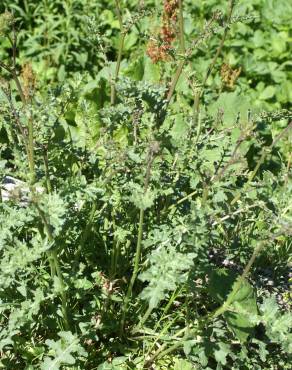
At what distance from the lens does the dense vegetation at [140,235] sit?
2146 millimetres

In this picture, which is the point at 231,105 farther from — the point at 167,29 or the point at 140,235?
the point at 140,235

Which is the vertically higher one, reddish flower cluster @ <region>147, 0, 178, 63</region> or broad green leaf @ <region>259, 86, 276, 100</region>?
reddish flower cluster @ <region>147, 0, 178, 63</region>

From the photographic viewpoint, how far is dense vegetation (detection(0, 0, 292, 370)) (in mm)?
2146

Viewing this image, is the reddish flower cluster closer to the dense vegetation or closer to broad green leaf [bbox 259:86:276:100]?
the dense vegetation

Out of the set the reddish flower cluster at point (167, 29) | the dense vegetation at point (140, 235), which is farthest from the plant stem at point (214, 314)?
the reddish flower cluster at point (167, 29)

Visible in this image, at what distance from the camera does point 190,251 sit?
2215 mm

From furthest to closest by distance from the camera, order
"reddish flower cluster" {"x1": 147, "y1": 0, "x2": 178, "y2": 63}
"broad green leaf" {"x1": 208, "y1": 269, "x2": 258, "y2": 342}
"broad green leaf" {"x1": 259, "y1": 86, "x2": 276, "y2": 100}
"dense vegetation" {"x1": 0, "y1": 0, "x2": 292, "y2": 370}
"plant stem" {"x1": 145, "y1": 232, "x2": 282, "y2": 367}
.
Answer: "broad green leaf" {"x1": 259, "y1": 86, "x2": 276, "y2": 100}, "reddish flower cluster" {"x1": 147, "y1": 0, "x2": 178, "y2": 63}, "broad green leaf" {"x1": 208, "y1": 269, "x2": 258, "y2": 342}, "dense vegetation" {"x1": 0, "y1": 0, "x2": 292, "y2": 370}, "plant stem" {"x1": 145, "y1": 232, "x2": 282, "y2": 367}

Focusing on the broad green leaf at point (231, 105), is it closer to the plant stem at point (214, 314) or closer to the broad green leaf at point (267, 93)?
the broad green leaf at point (267, 93)

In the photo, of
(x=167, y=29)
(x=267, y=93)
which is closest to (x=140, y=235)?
(x=167, y=29)

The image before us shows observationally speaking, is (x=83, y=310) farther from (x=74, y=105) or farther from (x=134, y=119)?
(x=74, y=105)

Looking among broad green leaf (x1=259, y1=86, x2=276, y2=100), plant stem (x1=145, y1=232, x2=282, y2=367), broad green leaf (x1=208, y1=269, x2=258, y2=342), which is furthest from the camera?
broad green leaf (x1=259, y1=86, x2=276, y2=100)

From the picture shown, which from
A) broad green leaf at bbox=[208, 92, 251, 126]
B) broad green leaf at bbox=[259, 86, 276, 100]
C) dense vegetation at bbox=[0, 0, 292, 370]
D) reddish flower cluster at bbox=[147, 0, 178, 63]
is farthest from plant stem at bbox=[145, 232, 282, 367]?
broad green leaf at bbox=[259, 86, 276, 100]

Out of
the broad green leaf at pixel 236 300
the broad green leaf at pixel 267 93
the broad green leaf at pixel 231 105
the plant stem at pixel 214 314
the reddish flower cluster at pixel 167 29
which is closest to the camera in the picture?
the plant stem at pixel 214 314

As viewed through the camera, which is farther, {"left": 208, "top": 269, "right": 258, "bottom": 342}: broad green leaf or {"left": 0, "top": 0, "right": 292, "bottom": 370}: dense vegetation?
{"left": 208, "top": 269, "right": 258, "bottom": 342}: broad green leaf
